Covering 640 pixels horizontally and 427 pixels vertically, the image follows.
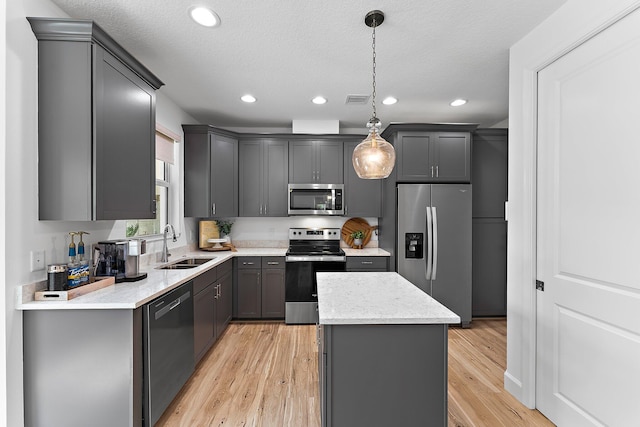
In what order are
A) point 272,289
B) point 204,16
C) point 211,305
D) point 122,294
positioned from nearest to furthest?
point 122,294 → point 204,16 → point 211,305 → point 272,289

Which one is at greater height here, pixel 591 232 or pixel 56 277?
pixel 591 232

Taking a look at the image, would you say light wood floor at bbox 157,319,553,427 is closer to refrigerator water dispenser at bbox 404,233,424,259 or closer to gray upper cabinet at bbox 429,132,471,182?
refrigerator water dispenser at bbox 404,233,424,259

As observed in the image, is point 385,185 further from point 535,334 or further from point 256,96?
point 535,334

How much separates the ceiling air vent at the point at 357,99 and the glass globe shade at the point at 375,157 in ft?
5.31

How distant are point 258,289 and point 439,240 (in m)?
2.34

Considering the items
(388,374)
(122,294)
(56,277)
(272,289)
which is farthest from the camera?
(272,289)

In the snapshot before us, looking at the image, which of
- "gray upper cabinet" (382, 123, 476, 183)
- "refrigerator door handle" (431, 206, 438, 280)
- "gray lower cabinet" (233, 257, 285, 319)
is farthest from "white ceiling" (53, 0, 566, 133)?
"gray lower cabinet" (233, 257, 285, 319)

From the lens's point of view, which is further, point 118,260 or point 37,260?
point 118,260

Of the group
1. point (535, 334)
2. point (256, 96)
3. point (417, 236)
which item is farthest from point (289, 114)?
point (535, 334)

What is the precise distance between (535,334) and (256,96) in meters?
3.32

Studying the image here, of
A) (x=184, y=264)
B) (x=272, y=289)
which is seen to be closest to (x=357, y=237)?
(x=272, y=289)

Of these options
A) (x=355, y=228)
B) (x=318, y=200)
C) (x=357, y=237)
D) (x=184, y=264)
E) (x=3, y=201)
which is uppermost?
(x=318, y=200)

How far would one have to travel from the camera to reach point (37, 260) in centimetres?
172

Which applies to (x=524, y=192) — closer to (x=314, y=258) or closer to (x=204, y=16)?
(x=314, y=258)
